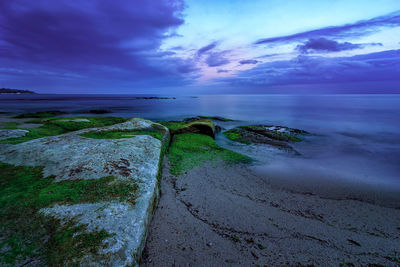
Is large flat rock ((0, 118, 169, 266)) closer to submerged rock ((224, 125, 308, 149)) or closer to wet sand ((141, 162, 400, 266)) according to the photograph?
wet sand ((141, 162, 400, 266))

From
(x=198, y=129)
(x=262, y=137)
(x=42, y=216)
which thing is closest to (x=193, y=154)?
(x=198, y=129)

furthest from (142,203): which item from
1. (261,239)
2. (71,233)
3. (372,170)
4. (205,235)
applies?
(372,170)

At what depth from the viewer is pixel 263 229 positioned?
5.86 metres

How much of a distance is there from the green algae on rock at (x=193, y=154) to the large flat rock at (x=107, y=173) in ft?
5.80

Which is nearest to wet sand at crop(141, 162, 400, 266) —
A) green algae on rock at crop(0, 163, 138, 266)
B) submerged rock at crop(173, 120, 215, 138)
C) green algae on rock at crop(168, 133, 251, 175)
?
green algae on rock at crop(0, 163, 138, 266)

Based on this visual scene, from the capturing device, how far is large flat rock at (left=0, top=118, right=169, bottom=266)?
4.00 metres

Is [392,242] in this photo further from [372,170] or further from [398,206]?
[372,170]

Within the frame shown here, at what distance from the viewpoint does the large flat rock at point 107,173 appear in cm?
400

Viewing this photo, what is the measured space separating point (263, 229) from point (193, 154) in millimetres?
7718

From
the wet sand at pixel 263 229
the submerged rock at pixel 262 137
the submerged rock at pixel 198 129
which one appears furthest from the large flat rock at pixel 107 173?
the submerged rock at pixel 262 137

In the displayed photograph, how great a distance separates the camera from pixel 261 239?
17.8 feet

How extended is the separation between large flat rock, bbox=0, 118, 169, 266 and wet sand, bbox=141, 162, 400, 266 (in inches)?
32.0

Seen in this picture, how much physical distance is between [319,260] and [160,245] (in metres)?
4.33

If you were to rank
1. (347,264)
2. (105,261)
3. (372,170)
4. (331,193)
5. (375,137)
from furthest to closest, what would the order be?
1. (375,137)
2. (372,170)
3. (331,193)
4. (347,264)
5. (105,261)
